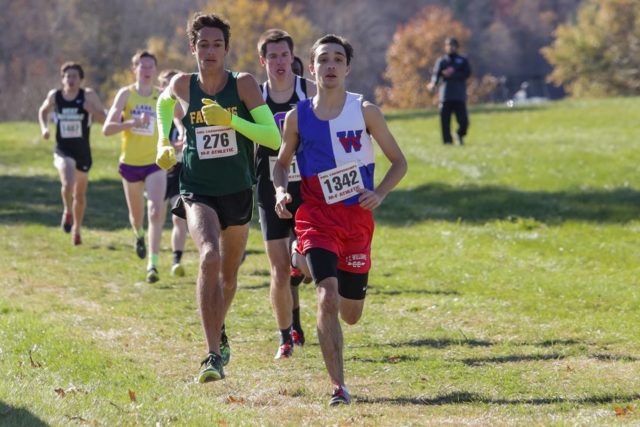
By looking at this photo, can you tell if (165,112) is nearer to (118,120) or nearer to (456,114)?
(118,120)

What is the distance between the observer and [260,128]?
25.7 feet

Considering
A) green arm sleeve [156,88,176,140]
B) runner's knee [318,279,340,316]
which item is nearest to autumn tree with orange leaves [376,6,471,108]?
green arm sleeve [156,88,176,140]

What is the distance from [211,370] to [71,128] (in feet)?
29.0

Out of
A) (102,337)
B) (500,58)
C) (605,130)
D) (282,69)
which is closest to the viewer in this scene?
(282,69)

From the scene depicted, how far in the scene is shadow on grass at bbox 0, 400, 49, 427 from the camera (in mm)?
6141

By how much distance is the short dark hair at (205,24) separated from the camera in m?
7.95

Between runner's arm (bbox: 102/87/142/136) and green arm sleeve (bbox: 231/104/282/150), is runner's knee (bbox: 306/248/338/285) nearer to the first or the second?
green arm sleeve (bbox: 231/104/282/150)

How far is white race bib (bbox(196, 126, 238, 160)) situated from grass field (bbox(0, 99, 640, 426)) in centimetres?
146

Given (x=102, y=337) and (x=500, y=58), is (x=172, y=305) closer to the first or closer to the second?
(x=102, y=337)

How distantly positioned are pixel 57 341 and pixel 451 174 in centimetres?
1377

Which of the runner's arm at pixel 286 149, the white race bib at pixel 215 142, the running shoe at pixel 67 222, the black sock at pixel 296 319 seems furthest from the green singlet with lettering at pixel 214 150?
the running shoe at pixel 67 222

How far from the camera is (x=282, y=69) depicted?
8969 millimetres

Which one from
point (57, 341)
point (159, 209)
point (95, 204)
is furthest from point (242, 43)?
point (57, 341)

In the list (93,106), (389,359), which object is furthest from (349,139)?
(93,106)
